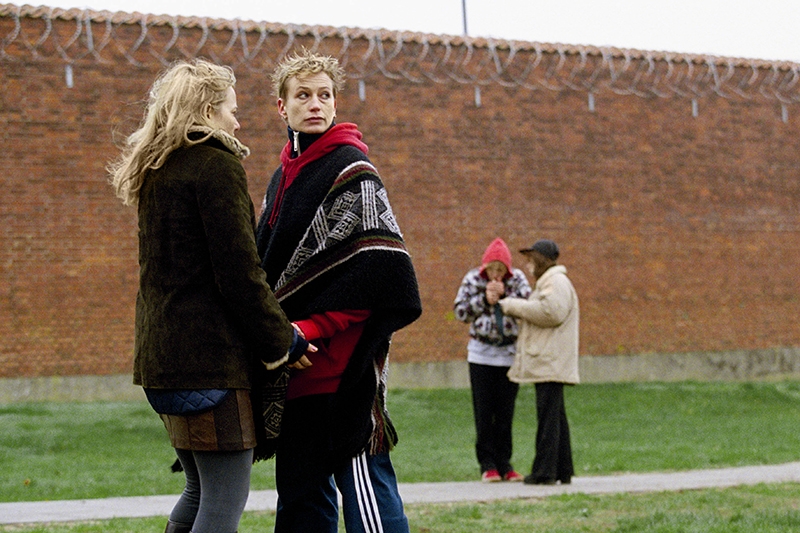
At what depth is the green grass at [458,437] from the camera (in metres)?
8.89

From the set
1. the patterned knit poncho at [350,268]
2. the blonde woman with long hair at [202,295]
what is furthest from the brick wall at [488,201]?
the blonde woman with long hair at [202,295]

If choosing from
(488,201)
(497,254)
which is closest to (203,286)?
(497,254)

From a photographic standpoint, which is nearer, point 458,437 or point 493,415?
point 493,415

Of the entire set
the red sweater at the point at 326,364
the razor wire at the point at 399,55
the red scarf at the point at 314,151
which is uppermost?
the razor wire at the point at 399,55

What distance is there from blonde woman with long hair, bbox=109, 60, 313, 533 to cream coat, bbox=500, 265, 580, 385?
15.5 ft

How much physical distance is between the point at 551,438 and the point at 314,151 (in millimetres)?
4555

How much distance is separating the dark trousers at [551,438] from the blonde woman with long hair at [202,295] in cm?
465

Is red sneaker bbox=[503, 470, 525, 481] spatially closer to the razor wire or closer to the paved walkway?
the paved walkway

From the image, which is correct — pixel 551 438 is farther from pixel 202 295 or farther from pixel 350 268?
pixel 202 295

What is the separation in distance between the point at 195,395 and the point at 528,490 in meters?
4.64

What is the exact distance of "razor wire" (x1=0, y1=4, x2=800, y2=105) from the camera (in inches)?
559

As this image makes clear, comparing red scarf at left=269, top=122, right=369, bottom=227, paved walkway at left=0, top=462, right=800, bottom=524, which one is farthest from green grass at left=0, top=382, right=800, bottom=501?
red scarf at left=269, top=122, right=369, bottom=227

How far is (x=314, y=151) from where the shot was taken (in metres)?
4.04

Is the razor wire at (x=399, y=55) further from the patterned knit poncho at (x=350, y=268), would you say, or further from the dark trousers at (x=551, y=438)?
the patterned knit poncho at (x=350, y=268)
